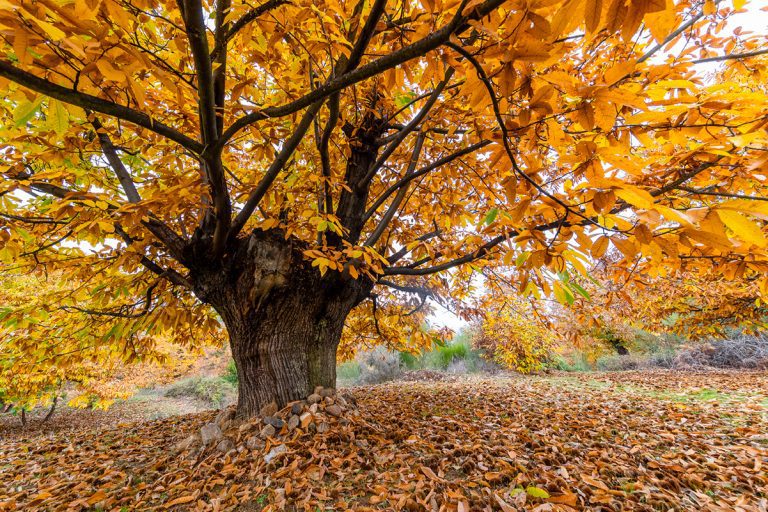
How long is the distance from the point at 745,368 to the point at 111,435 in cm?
1419

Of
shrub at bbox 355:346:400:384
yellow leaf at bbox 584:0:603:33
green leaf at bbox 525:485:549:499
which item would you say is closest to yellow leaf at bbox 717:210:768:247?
yellow leaf at bbox 584:0:603:33

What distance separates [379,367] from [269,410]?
27.3 ft

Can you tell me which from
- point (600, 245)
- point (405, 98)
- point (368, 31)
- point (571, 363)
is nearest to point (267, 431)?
point (600, 245)

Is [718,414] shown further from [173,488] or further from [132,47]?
[132,47]

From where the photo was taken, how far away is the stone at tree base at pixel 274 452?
2004 mm

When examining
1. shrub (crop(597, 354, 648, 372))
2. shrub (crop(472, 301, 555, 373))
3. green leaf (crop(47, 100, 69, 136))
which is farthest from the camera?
shrub (crop(597, 354, 648, 372))

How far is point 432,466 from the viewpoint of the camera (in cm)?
196

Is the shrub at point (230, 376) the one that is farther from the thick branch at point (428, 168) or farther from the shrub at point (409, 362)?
the thick branch at point (428, 168)

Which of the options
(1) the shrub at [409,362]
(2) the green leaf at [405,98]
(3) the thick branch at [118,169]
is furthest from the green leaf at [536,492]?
(1) the shrub at [409,362]

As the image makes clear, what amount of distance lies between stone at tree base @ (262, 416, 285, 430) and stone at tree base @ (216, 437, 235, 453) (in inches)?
10.0

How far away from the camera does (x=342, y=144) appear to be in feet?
9.52

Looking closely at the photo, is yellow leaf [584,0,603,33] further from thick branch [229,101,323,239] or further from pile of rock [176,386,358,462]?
pile of rock [176,386,358,462]

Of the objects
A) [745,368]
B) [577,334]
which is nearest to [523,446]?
[577,334]

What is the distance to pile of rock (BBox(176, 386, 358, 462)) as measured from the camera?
223cm
